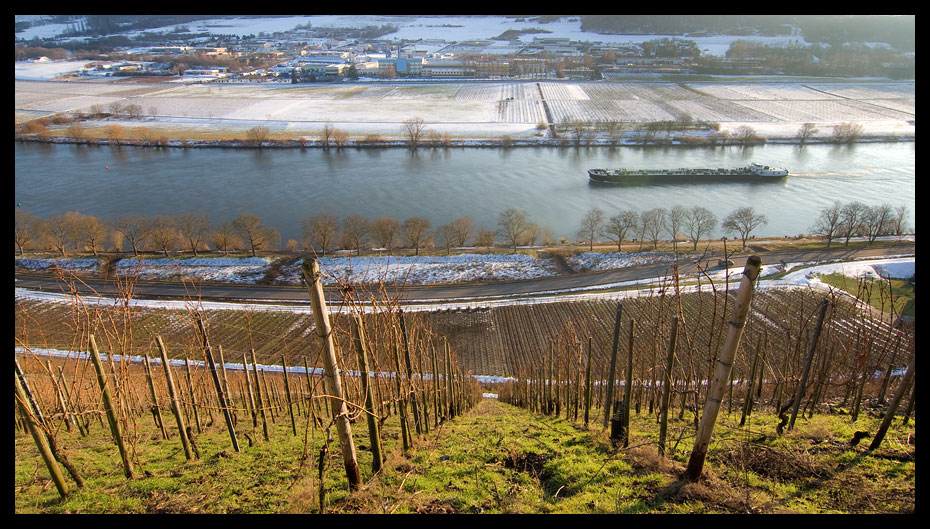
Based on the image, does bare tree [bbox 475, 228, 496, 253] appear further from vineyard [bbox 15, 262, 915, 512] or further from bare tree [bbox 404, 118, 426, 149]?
bare tree [bbox 404, 118, 426, 149]

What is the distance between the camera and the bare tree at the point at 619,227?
22.9 meters

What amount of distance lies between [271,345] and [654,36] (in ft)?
348

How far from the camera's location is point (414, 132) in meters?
42.2

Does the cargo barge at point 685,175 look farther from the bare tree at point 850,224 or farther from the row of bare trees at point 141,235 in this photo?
the row of bare trees at point 141,235

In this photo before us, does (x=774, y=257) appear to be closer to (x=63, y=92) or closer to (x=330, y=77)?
(x=330, y=77)

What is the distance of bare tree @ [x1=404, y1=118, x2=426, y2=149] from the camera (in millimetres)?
40312

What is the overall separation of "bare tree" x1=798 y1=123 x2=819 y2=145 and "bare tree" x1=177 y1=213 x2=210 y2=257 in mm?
45678

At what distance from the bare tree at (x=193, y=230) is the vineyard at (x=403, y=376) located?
21.2 feet

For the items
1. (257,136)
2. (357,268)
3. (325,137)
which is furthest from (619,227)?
(257,136)

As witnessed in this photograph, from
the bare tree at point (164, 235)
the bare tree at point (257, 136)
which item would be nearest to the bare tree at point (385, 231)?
the bare tree at point (164, 235)

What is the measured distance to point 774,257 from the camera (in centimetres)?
2041
